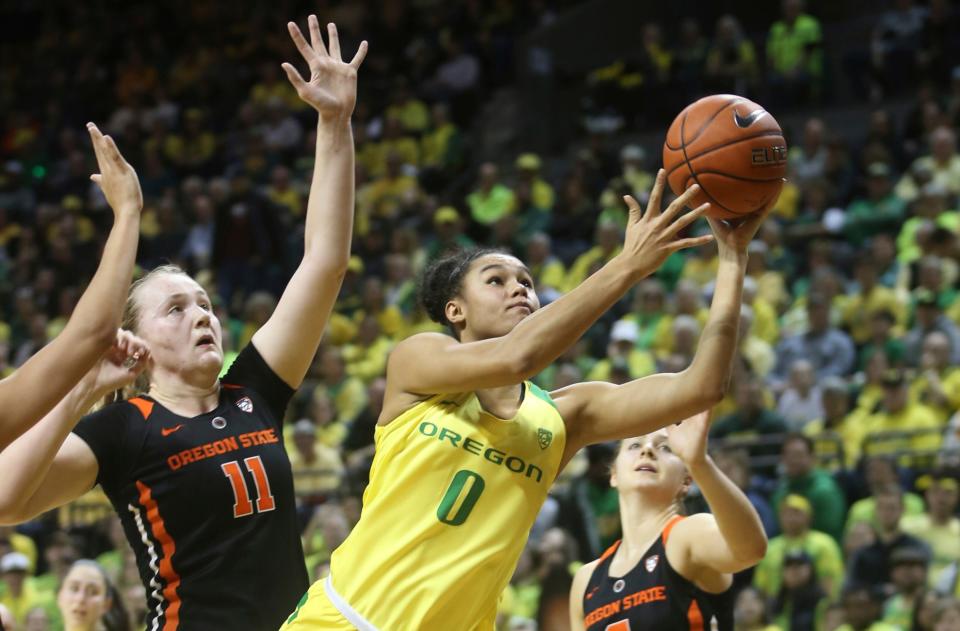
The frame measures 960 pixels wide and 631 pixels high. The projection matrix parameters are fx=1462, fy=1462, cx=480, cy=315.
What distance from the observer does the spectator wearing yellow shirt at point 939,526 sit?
7.66 metres

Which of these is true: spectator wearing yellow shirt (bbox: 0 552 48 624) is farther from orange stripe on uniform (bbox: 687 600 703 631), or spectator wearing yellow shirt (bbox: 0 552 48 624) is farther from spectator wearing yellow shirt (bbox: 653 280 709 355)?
orange stripe on uniform (bbox: 687 600 703 631)

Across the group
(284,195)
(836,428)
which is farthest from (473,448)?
(284,195)

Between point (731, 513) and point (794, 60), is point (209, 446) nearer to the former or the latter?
point (731, 513)

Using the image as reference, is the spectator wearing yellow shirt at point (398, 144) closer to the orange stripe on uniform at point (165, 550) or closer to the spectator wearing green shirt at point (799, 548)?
the spectator wearing green shirt at point (799, 548)

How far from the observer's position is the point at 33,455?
338cm

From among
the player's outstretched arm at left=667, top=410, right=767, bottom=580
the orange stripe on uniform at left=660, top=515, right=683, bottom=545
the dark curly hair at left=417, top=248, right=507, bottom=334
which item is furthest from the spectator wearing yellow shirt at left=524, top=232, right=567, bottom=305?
the dark curly hair at left=417, top=248, right=507, bottom=334

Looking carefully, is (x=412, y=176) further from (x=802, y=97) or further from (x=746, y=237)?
(x=746, y=237)

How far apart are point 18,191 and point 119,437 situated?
13.9 m

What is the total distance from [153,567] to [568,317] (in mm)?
1285

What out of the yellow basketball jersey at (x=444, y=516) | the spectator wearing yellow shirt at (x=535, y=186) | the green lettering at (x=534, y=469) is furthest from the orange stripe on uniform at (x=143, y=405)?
the spectator wearing yellow shirt at (x=535, y=186)

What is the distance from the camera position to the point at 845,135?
515 inches

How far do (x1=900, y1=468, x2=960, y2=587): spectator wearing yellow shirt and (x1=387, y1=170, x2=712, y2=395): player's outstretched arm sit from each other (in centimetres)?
471

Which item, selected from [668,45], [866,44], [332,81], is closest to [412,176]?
[668,45]

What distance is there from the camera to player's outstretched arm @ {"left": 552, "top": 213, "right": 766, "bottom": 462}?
3531 mm
